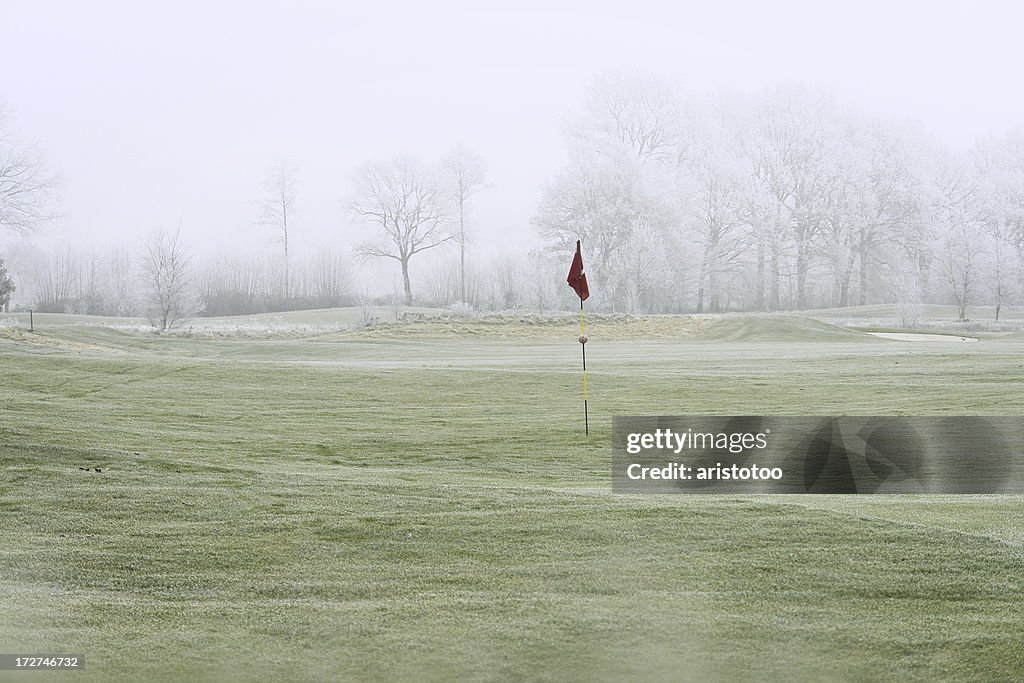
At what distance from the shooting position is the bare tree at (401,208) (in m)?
9.64

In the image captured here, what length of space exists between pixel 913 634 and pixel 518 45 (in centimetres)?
809

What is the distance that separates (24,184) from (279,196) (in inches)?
91.8

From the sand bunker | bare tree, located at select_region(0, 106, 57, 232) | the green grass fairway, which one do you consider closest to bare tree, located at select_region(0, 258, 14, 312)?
bare tree, located at select_region(0, 106, 57, 232)

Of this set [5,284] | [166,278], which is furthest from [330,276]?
[5,284]

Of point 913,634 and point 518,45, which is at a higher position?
point 518,45

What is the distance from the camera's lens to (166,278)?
938 centimetres

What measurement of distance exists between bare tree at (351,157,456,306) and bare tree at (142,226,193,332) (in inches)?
64.5

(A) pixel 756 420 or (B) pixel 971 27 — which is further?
(B) pixel 971 27

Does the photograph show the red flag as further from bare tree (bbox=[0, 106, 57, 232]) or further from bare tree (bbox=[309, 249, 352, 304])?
bare tree (bbox=[0, 106, 57, 232])

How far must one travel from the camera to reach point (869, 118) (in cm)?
952

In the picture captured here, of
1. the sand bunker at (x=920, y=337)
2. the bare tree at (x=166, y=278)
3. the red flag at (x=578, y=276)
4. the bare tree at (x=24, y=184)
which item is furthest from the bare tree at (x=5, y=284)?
the sand bunker at (x=920, y=337)

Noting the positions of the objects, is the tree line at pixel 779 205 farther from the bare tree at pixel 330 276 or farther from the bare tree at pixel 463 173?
the bare tree at pixel 330 276

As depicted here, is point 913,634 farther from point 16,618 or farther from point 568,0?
point 568,0

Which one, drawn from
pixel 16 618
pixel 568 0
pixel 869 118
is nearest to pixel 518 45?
pixel 568 0
